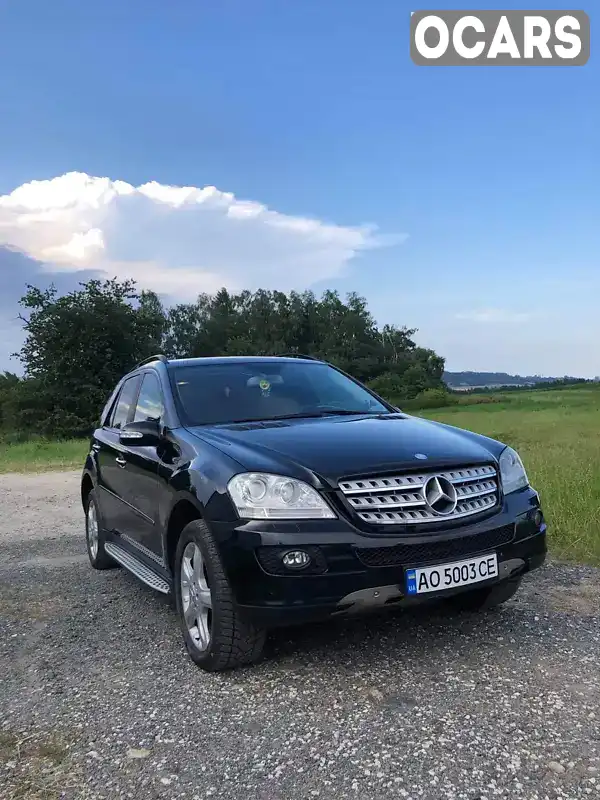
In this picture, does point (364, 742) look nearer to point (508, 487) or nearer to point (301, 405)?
point (508, 487)

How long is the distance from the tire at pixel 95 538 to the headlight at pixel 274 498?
2.70 meters

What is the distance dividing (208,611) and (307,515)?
2.75 feet

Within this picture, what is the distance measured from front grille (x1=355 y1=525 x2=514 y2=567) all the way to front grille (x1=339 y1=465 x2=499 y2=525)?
0.37 ft

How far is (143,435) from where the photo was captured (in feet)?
14.4

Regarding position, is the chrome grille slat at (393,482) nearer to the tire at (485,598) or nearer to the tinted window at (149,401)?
the tire at (485,598)

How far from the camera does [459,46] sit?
10.0m

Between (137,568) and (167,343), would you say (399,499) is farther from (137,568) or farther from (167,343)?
(167,343)

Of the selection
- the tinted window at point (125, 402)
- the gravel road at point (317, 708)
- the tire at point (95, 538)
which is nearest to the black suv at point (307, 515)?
the gravel road at point (317, 708)

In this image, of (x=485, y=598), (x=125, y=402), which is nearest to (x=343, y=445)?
(x=485, y=598)

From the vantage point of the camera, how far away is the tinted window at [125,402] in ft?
18.3

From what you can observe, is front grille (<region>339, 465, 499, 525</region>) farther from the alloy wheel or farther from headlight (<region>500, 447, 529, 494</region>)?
the alloy wheel

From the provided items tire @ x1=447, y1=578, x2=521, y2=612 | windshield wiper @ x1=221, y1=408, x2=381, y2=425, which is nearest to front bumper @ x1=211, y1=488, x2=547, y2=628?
tire @ x1=447, y1=578, x2=521, y2=612

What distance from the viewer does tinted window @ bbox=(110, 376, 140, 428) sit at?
18.3 ft

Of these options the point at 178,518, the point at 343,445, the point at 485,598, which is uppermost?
the point at 343,445
